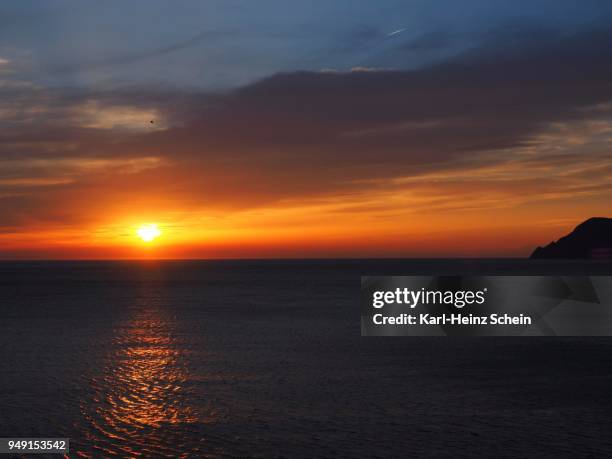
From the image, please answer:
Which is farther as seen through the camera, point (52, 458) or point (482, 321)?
point (482, 321)

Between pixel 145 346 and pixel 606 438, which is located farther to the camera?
pixel 145 346

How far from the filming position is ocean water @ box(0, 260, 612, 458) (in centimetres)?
2066

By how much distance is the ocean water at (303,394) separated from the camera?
20656mm

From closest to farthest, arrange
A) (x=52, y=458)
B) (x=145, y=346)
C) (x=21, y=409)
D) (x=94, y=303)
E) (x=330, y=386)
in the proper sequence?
(x=52, y=458)
(x=21, y=409)
(x=330, y=386)
(x=145, y=346)
(x=94, y=303)

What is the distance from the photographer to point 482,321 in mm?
62281

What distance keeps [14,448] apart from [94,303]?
71892mm

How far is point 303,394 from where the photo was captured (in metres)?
28.0

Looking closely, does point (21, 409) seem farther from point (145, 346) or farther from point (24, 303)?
point (24, 303)

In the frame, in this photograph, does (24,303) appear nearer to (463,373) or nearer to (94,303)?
(94,303)

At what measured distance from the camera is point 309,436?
21.4 m

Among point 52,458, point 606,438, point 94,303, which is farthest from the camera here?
point 94,303

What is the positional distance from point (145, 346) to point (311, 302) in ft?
153

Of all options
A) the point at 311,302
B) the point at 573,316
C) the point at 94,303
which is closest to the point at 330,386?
the point at 573,316

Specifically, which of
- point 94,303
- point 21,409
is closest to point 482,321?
point 21,409
